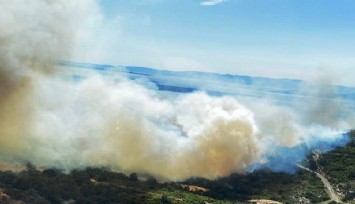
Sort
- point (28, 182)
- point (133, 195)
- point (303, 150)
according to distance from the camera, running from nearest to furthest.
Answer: point (28, 182) < point (133, 195) < point (303, 150)

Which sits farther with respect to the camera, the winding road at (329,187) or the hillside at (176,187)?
the winding road at (329,187)

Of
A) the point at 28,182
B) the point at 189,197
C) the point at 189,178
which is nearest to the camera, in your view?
the point at 28,182

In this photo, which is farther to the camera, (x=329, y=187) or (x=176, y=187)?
(x=329, y=187)

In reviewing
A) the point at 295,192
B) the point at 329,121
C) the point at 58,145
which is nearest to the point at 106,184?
the point at 58,145

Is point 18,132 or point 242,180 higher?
point 18,132

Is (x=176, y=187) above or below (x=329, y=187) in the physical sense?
above

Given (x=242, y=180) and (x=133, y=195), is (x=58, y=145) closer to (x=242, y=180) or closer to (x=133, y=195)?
(x=133, y=195)

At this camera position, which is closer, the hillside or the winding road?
the hillside

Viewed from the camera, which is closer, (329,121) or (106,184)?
(106,184)
